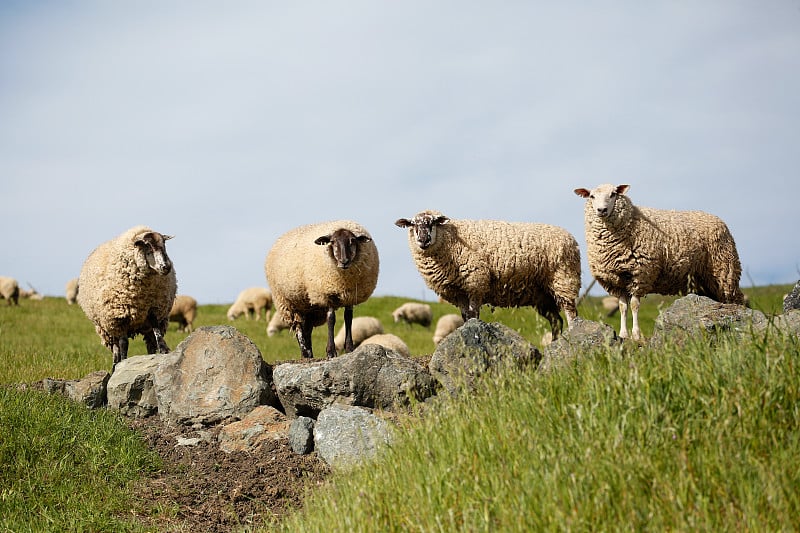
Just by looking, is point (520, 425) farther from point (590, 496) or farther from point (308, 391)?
point (308, 391)

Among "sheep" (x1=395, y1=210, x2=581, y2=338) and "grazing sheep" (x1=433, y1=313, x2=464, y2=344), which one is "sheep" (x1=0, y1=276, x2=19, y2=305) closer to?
"grazing sheep" (x1=433, y1=313, x2=464, y2=344)

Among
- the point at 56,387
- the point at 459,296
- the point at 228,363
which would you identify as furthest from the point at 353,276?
the point at 56,387

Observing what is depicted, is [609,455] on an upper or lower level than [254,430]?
upper

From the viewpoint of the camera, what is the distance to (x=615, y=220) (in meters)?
12.6

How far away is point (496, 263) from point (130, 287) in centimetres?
636

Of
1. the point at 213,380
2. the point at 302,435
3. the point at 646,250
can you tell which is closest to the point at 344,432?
the point at 302,435

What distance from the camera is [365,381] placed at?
9.16 meters

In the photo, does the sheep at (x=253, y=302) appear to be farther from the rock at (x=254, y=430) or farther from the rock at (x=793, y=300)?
the rock at (x=793, y=300)

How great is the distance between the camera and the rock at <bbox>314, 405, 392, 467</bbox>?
27.3ft

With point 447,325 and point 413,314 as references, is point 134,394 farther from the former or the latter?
point 413,314

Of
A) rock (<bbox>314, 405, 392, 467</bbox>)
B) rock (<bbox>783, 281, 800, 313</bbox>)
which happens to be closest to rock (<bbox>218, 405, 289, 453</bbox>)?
rock (<bbox>314, 405, 392, 467</bbox>)

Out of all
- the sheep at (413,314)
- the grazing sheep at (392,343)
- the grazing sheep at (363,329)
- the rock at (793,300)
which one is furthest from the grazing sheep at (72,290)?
the rock at (793,300)

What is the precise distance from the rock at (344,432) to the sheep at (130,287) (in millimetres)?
5444

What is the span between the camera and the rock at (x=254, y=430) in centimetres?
934
